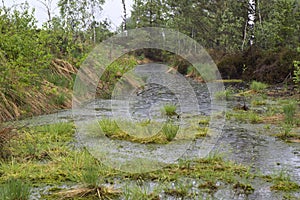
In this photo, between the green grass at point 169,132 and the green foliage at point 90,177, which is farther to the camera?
the green grass at point 169,132

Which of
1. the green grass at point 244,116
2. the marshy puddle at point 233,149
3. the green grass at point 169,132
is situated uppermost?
the green grass at point 169,132

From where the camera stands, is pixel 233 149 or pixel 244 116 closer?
pixel 233 149

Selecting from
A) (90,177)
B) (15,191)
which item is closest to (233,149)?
(90,177)

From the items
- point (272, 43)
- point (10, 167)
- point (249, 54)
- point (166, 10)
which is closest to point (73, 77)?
point (10, 167)

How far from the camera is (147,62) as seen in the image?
38.2 metres

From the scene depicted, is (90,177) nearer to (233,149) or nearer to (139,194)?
(139,194)

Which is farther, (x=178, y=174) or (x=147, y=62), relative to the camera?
(x=147, y=62)

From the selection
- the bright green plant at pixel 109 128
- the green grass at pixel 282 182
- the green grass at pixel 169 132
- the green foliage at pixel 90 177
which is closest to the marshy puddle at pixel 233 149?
the green grass at pixel 282 182

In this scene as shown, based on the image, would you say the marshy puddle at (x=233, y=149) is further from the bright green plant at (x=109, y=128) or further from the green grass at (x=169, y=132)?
the bright green plant at (x=109, y=128)

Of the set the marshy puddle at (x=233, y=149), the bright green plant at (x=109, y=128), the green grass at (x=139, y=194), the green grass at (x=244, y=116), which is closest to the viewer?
the green grass at (x=139, y=194)

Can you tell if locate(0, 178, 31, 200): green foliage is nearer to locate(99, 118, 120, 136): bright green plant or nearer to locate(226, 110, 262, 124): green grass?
locate(99, 118, 120, 136): bright green plant

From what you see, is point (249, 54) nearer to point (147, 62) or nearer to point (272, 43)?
point (272, 43)

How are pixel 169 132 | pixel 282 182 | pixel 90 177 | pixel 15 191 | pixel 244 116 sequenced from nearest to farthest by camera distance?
1. pixel 15 191
2. pixel 90 177
3. pixel 282 182
4. pixel 169 132
5. pixel 244 116

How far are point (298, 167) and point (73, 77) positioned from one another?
28.6 ft
